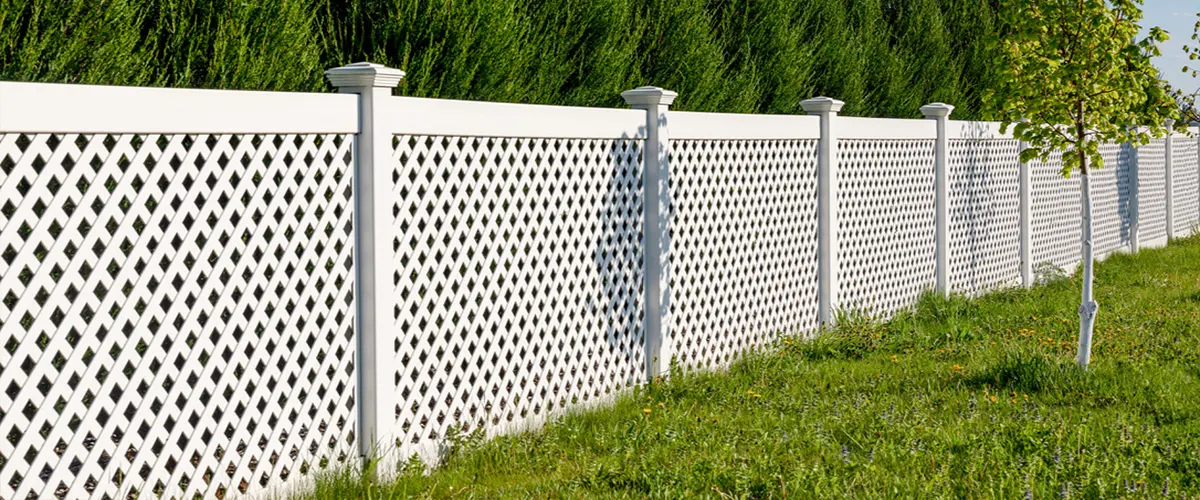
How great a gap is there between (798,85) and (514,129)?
6.19m

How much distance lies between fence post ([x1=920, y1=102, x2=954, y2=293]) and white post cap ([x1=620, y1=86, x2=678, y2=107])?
403 cm

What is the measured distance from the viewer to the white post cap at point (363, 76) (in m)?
4.37

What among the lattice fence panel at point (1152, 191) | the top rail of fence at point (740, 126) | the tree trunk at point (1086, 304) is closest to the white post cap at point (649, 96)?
the top rail of fence at point (740, 126)

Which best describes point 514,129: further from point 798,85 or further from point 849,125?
point 798,85

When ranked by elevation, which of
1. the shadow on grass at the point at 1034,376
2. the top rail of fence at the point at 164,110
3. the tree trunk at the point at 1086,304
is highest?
the top rail of fence at the point at 164,110

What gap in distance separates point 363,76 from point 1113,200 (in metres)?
11.3

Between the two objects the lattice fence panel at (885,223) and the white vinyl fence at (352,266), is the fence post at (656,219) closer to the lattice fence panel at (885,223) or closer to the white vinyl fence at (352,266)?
the white vinyl fence at (352,266)

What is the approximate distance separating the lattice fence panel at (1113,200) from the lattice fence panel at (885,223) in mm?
4057

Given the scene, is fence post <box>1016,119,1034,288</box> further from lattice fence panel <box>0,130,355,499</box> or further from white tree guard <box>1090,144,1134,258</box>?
lattice fence panel <box>0,130,355,499</box>

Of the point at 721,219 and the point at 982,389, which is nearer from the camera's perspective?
the point at 982,389

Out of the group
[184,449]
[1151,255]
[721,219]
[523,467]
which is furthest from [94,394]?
[1151,255]

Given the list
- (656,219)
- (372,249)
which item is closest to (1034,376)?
(656,219)

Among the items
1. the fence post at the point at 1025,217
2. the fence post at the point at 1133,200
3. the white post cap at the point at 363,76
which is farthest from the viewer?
the fence post at the point at 1133,200

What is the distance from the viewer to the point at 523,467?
15.8ft
